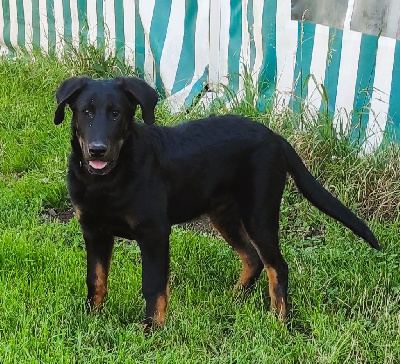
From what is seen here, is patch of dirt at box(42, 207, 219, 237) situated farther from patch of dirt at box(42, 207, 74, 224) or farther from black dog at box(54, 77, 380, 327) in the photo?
black dog at box(54, 77, 380, 327)

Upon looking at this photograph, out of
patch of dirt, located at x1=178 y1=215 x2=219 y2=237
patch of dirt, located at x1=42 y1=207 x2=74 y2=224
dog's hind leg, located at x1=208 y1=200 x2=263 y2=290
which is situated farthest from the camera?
patch of dirt, located at x1=42 y1=207 x2=74 y2=224

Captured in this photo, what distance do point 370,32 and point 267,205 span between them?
2.01m

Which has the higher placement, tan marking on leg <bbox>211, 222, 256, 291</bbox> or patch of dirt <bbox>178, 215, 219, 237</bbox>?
tan marking on leg <bbox>211, 222, 256, 291</bbox>

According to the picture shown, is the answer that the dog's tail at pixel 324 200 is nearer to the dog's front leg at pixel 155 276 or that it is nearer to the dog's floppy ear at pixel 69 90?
the dog's front leg at pixel 155 276

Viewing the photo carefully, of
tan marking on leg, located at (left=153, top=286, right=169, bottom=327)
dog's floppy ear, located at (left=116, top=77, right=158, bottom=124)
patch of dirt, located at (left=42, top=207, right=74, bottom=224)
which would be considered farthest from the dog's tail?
patch of dirt, located at (left=42, top=207, right=74, bottom=224)

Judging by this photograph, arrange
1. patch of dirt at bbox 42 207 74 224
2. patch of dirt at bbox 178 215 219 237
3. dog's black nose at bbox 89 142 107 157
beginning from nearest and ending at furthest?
1. dog's black nose at bbox 89 142 107 157
2. patch of dirt at bbox 178 215 219 237
3. patch of dirt at bbox 42 207 74 224

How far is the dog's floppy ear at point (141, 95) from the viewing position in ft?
11.6

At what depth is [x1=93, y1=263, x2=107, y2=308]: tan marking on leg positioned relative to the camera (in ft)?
12.8

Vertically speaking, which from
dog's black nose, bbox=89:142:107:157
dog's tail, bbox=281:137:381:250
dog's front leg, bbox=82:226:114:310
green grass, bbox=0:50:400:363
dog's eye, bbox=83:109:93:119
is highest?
dog's eye, bbox=83:109:93:119

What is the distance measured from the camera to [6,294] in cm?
394

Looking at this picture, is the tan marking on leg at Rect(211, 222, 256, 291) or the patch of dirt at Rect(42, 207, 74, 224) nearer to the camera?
the tan marking on leg at Rect(211, 222, 256, 291)

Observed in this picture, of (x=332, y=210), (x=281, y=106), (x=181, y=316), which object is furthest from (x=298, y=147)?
(x=181, y=316)

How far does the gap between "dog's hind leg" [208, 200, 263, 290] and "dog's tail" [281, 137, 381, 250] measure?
439 mm

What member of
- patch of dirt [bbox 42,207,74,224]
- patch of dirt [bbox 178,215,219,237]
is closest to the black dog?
patch of dirt [bbox 178,215,219,237]
